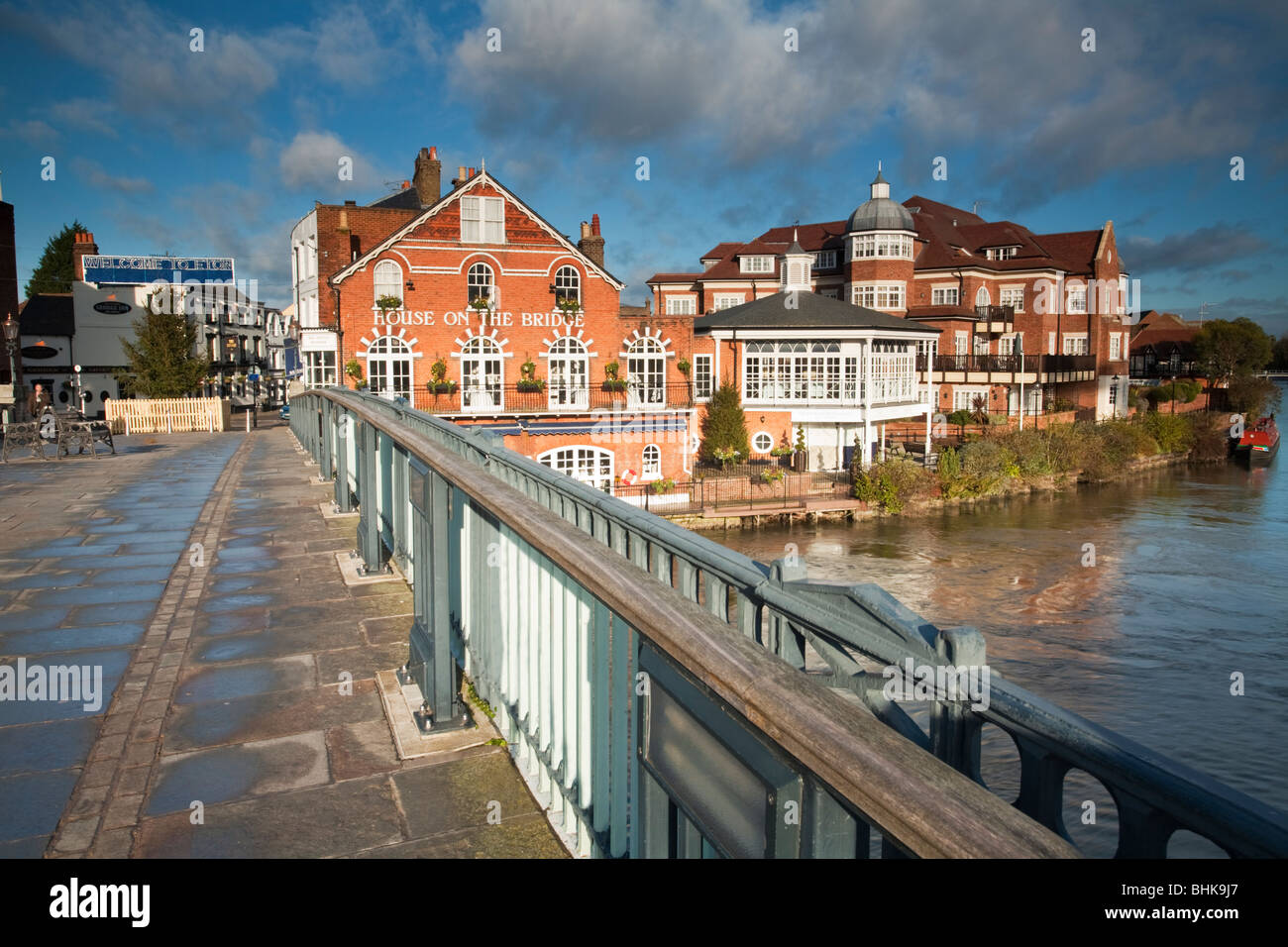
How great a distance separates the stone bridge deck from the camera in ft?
10.00

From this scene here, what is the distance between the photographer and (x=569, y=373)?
37.0 m

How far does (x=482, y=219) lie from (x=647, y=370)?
9208mm

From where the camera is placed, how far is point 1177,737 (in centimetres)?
1647

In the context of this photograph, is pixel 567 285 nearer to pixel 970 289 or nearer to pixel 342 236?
pixel 342 236

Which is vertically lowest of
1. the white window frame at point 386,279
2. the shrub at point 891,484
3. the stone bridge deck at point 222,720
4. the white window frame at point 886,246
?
the shrub at point 891,484

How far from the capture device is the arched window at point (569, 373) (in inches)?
1443

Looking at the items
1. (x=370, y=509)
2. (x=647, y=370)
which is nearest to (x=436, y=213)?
(x=647, y=370)

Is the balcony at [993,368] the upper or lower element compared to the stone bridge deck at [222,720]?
upper

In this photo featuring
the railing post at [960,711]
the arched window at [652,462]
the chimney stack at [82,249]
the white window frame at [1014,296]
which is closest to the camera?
the railing post at [960,711]

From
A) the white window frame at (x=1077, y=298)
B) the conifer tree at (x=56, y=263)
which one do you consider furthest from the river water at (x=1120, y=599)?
the conifer tree at (x=56, y=263)

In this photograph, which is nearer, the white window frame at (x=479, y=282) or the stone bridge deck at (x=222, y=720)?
the stone bridge deck at (x=222, y=720)

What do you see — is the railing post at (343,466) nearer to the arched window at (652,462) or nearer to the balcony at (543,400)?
the balcony at (543,400)

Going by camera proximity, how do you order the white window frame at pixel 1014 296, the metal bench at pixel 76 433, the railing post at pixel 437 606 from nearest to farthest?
the railing post at pixel 437 606 → the metal bench at pixel 76 433 → the white window frame at pixel 1014 296

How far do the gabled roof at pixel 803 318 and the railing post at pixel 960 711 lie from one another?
38.5 meters
